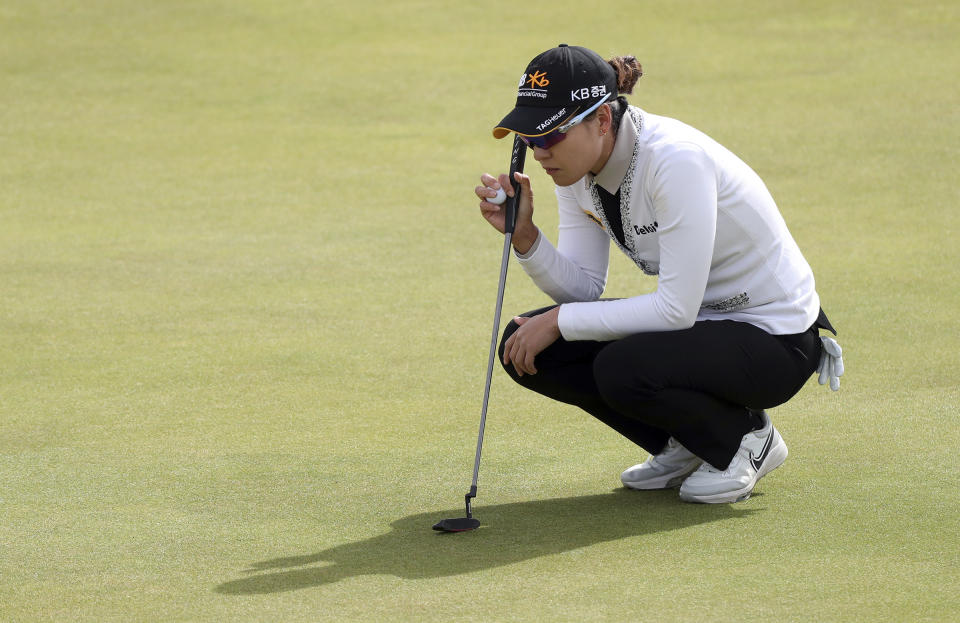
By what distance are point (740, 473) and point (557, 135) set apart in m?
0.94

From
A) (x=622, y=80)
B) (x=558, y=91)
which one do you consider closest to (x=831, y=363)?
(x=622, y=80)

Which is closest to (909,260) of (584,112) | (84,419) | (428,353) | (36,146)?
(428,353)

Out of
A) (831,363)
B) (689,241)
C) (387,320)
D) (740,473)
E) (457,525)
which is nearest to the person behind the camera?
(689,241)

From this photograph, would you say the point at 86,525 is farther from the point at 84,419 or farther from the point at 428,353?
the point at 428,353

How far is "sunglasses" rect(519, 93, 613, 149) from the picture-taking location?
3.00 m

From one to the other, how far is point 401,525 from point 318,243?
340 centimetres

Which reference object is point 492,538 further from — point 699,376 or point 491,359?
point 699,376

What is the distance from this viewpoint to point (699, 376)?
122 inches

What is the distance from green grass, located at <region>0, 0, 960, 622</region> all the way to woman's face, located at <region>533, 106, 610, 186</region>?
0.84 metres

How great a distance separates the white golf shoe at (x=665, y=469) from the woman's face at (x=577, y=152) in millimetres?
770

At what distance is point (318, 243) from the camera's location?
6.38 m

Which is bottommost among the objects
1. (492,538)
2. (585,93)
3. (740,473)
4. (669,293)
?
(492,538)

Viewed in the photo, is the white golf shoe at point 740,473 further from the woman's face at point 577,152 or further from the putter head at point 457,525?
the woman's face at point 577,152

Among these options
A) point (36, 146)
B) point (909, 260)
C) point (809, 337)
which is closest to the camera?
point (809, 337)
